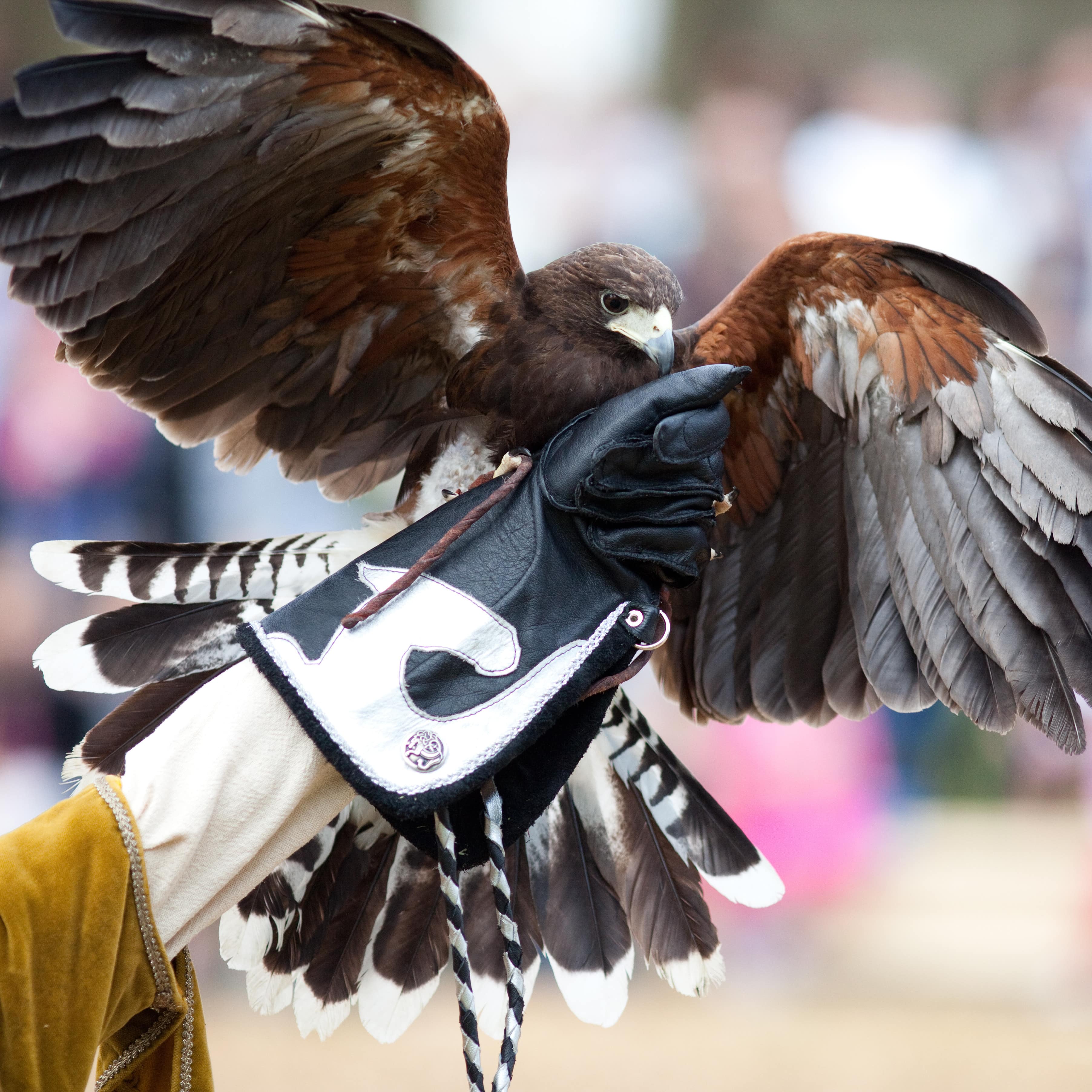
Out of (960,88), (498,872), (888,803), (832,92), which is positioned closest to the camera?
(498,872)

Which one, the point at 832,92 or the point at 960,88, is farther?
the point at 960,88

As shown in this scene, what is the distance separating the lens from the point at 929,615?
81.2 inches

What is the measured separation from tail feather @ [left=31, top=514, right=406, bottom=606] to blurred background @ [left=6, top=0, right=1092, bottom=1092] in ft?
7.26

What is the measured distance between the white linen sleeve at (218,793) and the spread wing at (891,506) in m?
1.11

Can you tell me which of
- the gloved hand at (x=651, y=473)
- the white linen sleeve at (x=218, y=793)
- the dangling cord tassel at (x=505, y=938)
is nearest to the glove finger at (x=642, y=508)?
the gloved hand at (x=651, y=473)

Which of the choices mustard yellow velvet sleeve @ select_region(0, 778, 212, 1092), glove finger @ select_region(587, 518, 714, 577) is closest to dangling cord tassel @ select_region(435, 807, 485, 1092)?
mustard yellow velvet sleeve @ select_region(0, 778, 212, 1092)

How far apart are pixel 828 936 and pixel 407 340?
3.36 meters

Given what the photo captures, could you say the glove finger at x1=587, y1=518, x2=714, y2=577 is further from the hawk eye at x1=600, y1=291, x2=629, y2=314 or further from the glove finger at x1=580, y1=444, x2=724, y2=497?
the hawk eye at x1=600, y1=291, x2=629, y2=314

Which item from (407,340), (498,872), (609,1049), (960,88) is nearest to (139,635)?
(407,340)

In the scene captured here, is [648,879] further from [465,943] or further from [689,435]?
[689,435]

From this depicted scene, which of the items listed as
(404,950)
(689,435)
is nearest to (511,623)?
(689,435)

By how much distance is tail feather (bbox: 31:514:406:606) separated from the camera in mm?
2096

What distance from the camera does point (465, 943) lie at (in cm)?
150

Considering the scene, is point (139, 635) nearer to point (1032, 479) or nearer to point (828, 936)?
point (1032, 479)
